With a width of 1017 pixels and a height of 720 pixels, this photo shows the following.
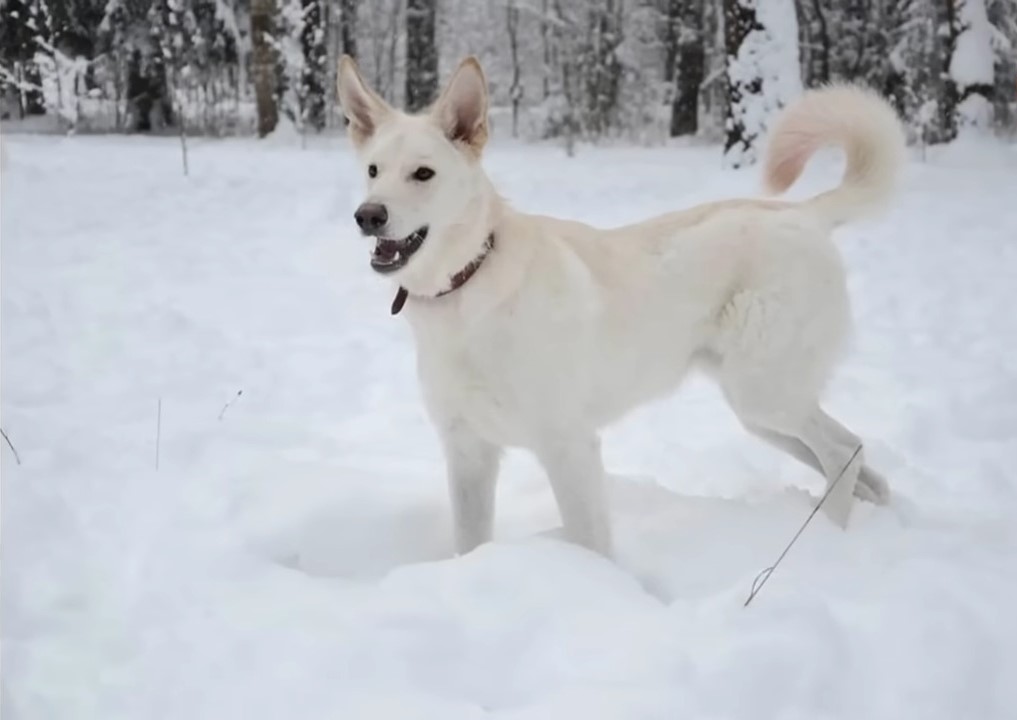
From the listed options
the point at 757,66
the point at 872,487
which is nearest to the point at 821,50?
the point at 757,66

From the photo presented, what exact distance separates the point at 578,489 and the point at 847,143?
1629 mm

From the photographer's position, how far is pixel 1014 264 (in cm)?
651

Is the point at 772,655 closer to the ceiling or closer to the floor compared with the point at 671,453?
closer to the ceiling

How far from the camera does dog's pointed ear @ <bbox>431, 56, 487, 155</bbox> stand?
8.87 ft

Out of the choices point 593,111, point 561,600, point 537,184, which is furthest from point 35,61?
point 561,600

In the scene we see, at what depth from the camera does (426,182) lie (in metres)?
2.62

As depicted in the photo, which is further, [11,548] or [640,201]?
[640,201]

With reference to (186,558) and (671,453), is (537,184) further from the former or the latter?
(186,558)

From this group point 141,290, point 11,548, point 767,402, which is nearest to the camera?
point 11,548

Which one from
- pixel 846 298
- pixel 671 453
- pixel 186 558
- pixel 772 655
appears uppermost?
pixel 846 298

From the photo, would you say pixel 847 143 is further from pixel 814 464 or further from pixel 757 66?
pixel 757 66

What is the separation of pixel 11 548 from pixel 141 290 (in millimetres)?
4038

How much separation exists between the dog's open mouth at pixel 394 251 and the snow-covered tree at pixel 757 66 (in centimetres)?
870

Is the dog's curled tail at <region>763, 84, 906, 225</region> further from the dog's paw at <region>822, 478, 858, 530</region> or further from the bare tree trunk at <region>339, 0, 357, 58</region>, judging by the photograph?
the bare tree trunk at <region>339, 0, 357, 58</region>
